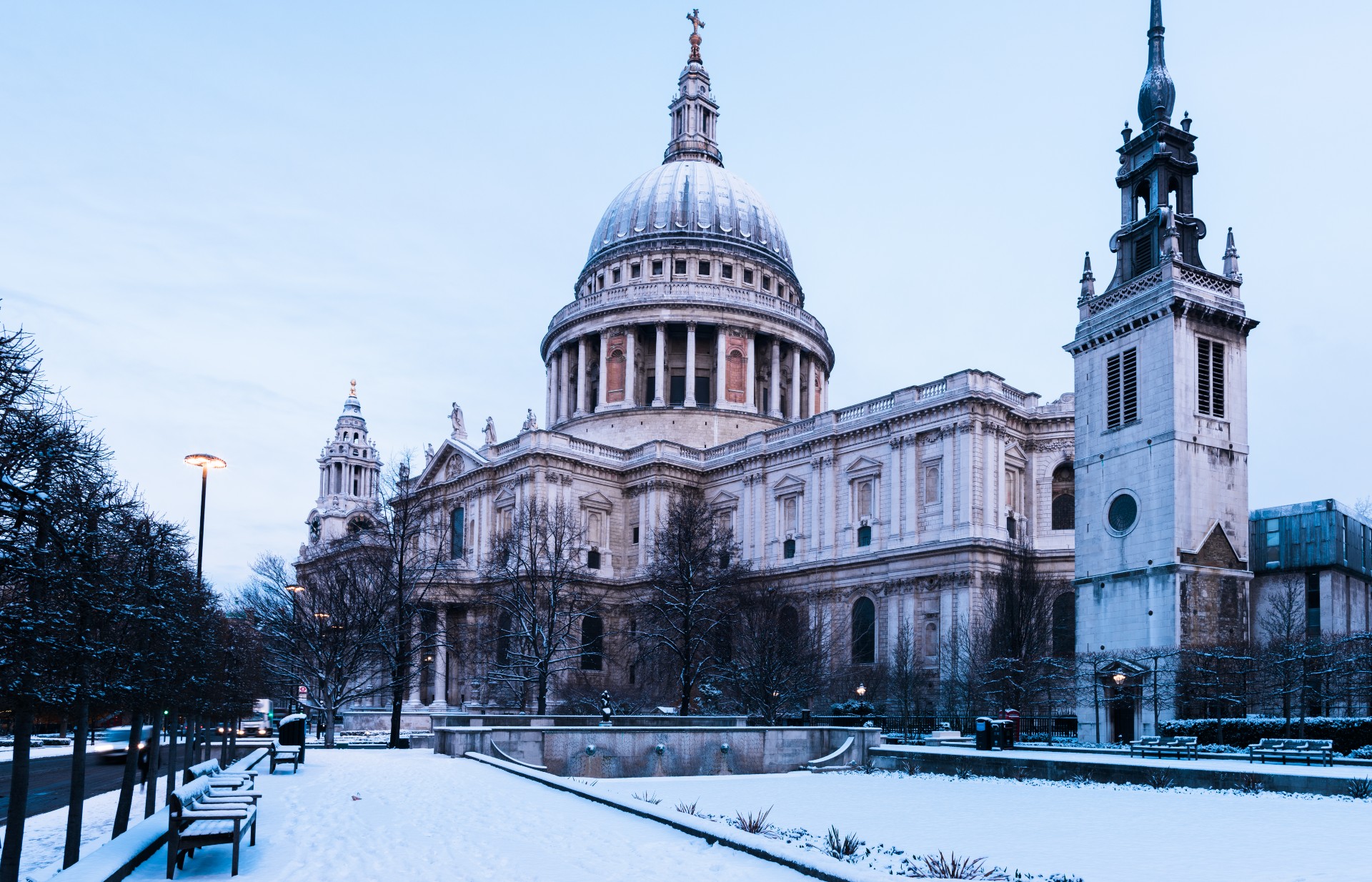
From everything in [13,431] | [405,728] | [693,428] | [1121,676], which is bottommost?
[405,728]

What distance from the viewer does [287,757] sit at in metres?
28.0

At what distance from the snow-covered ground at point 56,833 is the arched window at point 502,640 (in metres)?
36.9

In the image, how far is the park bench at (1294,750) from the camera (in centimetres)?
2942

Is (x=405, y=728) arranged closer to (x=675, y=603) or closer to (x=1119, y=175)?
(x=675, y=603)

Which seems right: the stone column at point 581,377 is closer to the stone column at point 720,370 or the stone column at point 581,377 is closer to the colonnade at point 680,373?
the colonnade at point 680,373

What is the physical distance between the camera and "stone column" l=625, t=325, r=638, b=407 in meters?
86.6

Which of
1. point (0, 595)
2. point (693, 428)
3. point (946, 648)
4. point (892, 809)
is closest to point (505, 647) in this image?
point (693, 428)

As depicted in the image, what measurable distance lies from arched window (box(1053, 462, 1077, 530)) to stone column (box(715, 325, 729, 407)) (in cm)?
2777

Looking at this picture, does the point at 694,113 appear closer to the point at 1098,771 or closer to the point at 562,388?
the point at 562,388

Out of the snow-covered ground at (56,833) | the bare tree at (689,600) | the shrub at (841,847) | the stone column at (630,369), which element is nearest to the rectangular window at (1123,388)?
the bare tree at (689,600)

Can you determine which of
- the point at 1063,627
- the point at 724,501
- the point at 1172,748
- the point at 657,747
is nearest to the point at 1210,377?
the point at 1172,748

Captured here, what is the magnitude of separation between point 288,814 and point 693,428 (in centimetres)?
6642

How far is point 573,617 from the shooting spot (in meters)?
58.8

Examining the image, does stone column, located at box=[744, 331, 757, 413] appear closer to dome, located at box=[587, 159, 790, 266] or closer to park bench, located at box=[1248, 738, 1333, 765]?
dome, located at box=[587, 159, 790, 266]
